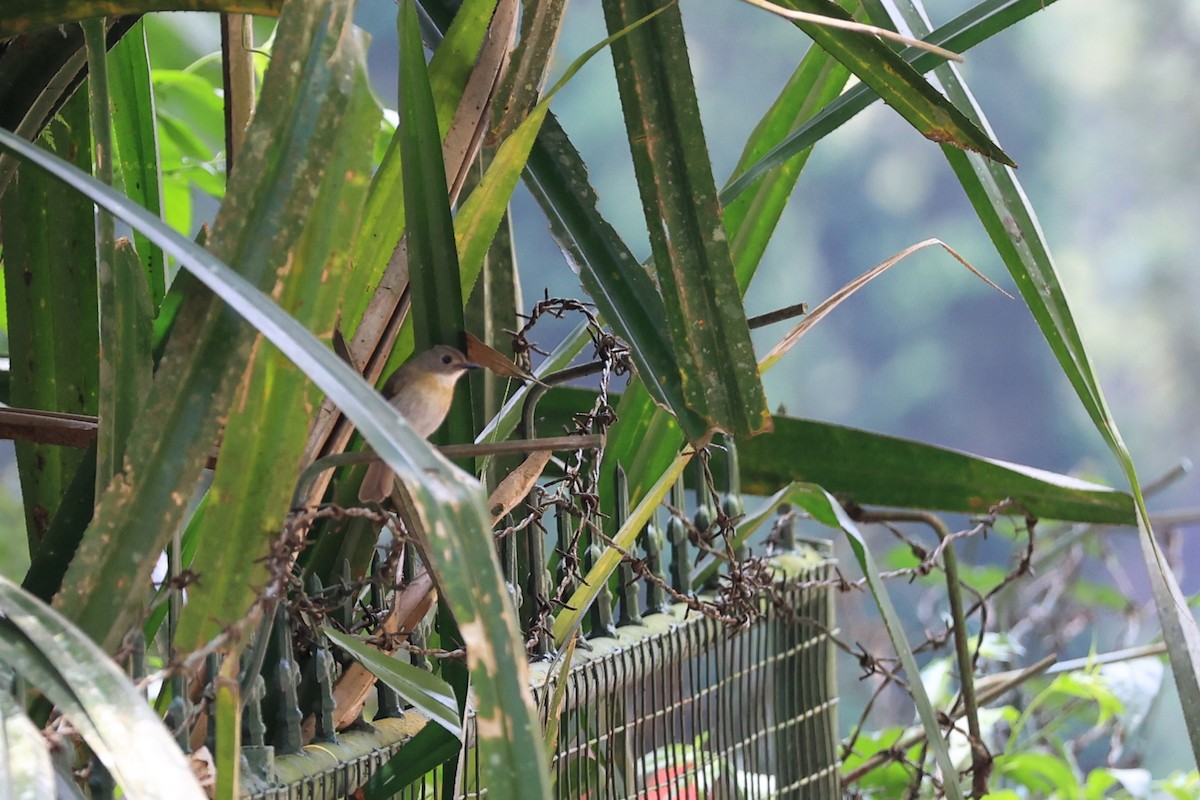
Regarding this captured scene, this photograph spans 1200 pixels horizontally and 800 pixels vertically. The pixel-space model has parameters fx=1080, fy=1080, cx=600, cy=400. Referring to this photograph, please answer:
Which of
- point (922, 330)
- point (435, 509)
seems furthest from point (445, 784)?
point (922, 330)

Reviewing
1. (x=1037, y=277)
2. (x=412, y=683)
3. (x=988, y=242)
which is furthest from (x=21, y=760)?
(x=988, y=242)

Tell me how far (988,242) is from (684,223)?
2.80 meters

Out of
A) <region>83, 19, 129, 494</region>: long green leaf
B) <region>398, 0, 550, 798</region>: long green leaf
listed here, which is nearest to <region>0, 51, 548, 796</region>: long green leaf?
<region>398, 0, 550, 798</region>: long green leaf

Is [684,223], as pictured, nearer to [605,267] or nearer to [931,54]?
[605,267]

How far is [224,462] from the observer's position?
235 millimetres

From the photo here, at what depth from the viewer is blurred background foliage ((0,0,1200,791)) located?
2.89 metres

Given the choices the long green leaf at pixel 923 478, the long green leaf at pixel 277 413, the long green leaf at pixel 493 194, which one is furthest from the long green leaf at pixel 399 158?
the long green leaf at pixel 923 478

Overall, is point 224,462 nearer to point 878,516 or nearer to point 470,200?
point 470,200

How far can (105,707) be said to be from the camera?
195mm

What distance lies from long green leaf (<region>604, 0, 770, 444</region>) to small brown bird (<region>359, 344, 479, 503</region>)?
0.24 feet

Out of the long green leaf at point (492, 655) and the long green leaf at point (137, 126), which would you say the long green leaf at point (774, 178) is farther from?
the long green leaf at point (492, 655)

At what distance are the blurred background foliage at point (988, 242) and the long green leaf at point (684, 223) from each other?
2.54 metres

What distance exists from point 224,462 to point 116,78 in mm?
330

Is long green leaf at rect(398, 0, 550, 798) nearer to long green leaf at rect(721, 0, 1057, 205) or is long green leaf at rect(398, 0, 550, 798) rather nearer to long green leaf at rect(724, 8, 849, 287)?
long green leaf at rect(721, 0, 1057, 205)
